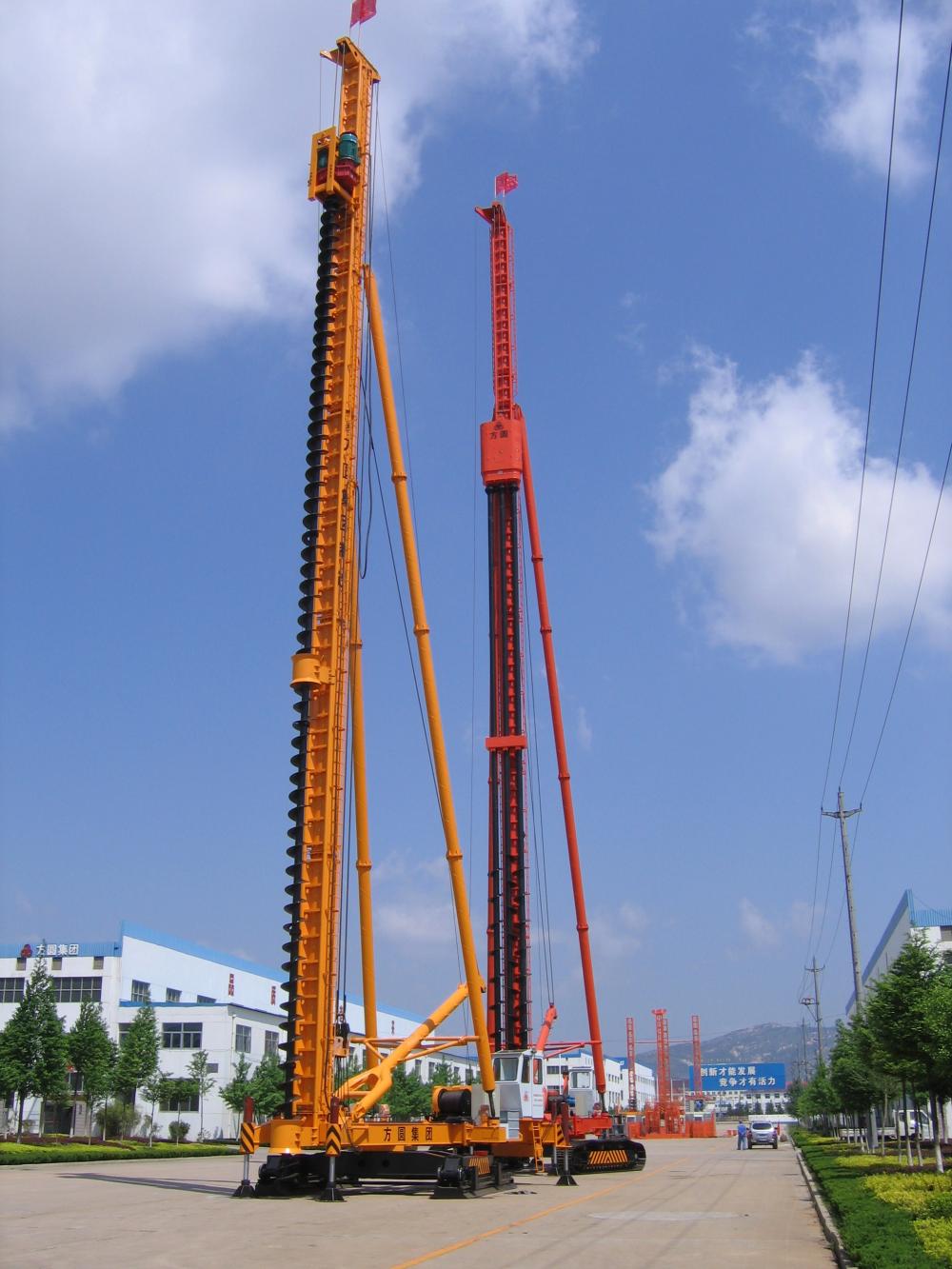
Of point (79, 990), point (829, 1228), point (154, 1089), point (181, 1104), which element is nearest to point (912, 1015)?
point (829, 1228)

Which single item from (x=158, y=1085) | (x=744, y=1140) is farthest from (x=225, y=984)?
(x=744, y=1140)

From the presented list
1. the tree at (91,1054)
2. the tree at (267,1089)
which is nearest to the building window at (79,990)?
the tree at (91,1054)

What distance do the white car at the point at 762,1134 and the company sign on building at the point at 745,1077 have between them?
105631 mm

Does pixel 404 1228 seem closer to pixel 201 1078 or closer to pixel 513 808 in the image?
pixel 513 808

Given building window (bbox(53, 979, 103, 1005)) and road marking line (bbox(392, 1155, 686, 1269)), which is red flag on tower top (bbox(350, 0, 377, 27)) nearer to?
Result: road marking line (bbox(392, 1155, 686, 1269))

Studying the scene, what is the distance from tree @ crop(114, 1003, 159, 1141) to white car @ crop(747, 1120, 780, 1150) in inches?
1322

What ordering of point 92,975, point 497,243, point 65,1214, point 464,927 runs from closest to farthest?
point 65,1214, point 464,927, point 497,243, point 92,975

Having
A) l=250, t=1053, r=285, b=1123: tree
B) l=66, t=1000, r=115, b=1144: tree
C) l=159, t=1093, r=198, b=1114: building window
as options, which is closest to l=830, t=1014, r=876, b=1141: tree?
l=250, t=1053, r=285, b=1123: tree

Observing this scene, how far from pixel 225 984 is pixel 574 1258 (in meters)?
78.3

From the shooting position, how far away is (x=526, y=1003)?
3484 centimetres

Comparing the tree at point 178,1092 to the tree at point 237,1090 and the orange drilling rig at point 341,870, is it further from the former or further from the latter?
the orange drilling rig at point 341,870

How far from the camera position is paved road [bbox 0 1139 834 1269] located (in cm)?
1365

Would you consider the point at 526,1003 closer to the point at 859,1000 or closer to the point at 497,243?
the point at 859,1000

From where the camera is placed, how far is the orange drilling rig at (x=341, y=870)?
72.1 feet
